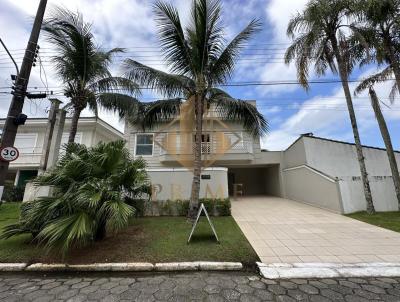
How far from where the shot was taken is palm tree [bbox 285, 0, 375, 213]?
896 centimetres

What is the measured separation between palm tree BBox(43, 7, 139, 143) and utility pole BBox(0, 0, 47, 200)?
4.29 feet

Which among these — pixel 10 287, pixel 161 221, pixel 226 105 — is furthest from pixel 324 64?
pixel 10 287

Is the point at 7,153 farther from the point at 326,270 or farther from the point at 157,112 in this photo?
the point at 326,270

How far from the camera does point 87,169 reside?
4730 mm

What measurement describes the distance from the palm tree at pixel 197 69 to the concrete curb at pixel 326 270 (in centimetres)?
369

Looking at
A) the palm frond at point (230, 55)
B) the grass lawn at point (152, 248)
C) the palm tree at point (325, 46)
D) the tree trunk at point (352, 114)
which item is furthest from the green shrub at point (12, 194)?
the tree trunk at point (352, 114)

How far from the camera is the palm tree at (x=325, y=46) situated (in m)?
8.96

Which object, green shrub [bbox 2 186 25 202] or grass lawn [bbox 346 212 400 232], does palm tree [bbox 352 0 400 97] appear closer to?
grass lawn [bbox 346 212 400 232]

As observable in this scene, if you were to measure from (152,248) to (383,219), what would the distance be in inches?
332

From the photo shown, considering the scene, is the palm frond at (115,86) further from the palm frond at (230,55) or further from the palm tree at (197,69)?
the palm frond at (230,55)

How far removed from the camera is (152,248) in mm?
4645

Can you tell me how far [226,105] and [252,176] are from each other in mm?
13464

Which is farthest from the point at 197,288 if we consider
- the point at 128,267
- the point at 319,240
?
the point at 319,240

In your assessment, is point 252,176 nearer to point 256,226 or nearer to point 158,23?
point 256,226
